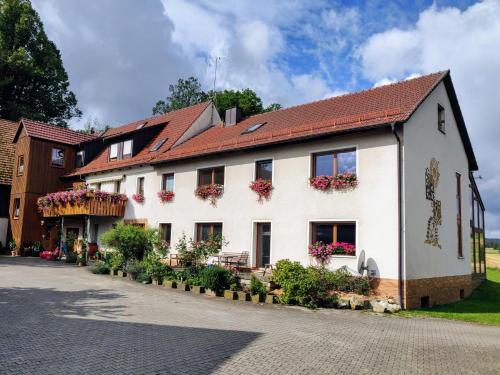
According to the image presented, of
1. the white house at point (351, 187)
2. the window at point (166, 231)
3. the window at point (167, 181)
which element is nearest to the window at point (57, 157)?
the white house at point (351, 187)

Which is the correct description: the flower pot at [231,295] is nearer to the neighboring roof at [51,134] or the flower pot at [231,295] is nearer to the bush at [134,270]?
the bush at [134,270]

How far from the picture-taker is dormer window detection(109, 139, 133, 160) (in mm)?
25922

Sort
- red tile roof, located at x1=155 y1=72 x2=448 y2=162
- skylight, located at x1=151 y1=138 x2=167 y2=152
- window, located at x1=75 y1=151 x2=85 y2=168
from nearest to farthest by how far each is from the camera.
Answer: red tile roof, located at x1=155 y1=72 x2=448 y2=162 < skylight, located at x1=151 y1=138 x2=167 y2=152 < window, located at x1=75 y1=151 x2=85 y2=168

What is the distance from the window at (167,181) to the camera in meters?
22.2

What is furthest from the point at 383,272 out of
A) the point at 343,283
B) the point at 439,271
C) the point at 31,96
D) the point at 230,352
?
the point at 31,96

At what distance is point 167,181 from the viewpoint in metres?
22.5

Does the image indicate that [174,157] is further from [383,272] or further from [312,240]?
[383,272]

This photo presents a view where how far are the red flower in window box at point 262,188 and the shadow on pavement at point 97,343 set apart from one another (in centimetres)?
800

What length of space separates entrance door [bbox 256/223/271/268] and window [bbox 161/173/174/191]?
6.48 metres

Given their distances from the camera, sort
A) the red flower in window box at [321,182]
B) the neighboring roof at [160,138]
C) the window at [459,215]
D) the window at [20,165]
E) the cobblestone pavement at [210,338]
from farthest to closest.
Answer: the window at [20,165], the neighboring roof at [160,138], the window at [459,215], the red flower in window box at [321,182], the cobblestone pavement at [210,338]

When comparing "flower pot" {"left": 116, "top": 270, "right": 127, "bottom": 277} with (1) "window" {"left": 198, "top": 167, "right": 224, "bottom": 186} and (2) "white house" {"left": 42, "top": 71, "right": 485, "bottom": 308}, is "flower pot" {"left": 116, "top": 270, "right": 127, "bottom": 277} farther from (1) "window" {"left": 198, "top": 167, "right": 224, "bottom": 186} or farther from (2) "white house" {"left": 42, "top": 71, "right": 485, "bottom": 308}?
(1) "window" {"left": 198, "top": 167, "right": 224, "bottom": 186}

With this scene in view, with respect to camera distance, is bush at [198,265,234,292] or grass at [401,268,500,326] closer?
grass at [401,268,500,326]

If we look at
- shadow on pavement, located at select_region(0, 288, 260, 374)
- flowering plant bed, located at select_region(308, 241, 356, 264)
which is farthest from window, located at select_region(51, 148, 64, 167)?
flowering plant bed, located at select_region(308, 241, 356, 264)

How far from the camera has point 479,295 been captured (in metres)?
20.2
